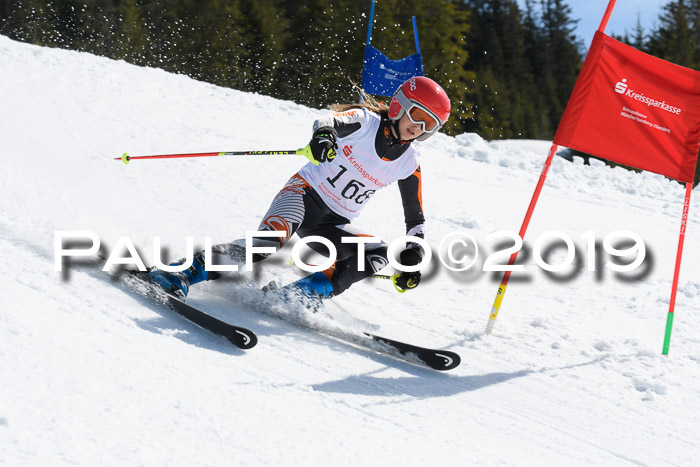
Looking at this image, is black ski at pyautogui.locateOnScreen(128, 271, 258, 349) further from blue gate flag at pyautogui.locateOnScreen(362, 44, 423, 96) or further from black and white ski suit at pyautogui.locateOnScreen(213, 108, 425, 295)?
blue gate flag at pyautogui.locateOnScreen(362, 44, 423, 96)

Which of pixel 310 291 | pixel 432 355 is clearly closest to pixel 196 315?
pixel 310 291

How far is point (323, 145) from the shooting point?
3.52 meters

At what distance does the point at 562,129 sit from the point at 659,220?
15.0 ft

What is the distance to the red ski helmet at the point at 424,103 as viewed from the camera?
3633mm

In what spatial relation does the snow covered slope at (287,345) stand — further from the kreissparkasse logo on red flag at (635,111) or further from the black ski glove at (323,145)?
the kreissparkasse logo on red flag at (635,111)

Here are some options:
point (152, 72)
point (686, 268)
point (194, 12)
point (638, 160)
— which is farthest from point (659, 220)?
point (194, 12)

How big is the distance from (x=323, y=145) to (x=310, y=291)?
870 millimetres

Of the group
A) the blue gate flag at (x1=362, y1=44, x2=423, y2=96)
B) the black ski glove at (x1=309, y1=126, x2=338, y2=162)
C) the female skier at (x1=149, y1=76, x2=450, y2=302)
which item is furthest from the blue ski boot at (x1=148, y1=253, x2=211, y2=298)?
the blue gate flag at (x1=362, y1=44, x2=423, y2=96)

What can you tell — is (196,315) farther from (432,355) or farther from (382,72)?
(382,72)

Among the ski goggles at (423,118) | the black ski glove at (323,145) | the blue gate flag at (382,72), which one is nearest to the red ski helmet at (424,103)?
the ski goggles at (423,118)

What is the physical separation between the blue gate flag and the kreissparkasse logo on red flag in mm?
5760

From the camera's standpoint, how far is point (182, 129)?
8.32 meters

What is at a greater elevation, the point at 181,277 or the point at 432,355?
the point at 181,277

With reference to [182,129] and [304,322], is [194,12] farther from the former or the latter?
[304,322]
